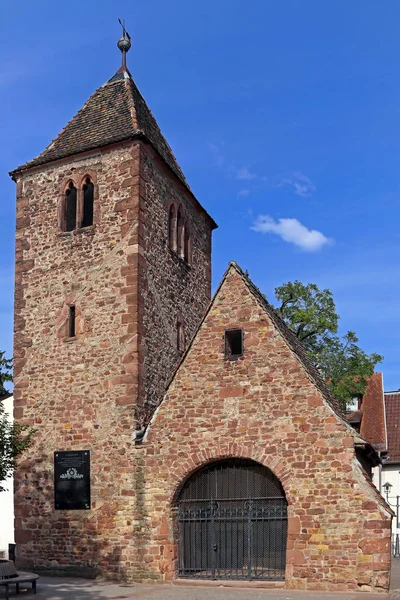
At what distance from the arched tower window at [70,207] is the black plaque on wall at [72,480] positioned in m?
6.26

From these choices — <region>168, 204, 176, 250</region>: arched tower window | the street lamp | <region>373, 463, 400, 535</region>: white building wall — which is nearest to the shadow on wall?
<region>168, 204, 176, 250</region>: arched tower window

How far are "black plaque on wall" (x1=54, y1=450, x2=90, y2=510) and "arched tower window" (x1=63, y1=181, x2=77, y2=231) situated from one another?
626 cm

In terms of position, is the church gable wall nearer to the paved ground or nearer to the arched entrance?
the arched entrance

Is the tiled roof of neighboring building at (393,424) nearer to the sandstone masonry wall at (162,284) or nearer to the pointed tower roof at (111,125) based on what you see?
the sandstone masonry wall at (162,284)

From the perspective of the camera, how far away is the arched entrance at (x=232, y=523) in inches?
671

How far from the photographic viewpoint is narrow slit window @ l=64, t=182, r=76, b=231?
21.7 m

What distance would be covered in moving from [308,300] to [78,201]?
15.3m

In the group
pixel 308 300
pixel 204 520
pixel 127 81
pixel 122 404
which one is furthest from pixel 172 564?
pixel 308 300

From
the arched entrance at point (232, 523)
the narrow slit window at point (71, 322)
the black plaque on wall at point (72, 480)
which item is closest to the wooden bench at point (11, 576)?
the black plaque on wall at point (72, 480)

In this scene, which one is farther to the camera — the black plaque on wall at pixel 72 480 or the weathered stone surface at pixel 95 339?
the black plaque on wall at pixel 72 480

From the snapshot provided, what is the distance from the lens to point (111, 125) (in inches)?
873

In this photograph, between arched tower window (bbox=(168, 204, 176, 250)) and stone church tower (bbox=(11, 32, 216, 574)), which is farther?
arched tower window (bbox=(168, 204, 176, 250))

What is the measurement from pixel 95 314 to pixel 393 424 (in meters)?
23.0

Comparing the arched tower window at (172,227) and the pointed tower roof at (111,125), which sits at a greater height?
the pointed tower roof at (111,125)
